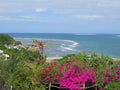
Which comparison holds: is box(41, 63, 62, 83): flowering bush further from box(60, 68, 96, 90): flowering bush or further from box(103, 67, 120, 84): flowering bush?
box(103, 67, 120, 84): flowering bush

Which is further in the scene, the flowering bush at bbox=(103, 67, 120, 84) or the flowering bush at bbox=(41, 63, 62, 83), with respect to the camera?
the flowering bush at bbox=(103, 67, 120, 84)

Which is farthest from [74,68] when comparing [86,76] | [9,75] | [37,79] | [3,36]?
[3,36]

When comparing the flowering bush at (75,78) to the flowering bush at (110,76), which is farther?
the flowering bush at (110,76)

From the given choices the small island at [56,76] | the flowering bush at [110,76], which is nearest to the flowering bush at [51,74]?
the small island at [56,76]

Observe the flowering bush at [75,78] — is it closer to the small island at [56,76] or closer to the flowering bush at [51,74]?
the small island at [56,76]

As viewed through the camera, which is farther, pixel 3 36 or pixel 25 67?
pixel 3 36

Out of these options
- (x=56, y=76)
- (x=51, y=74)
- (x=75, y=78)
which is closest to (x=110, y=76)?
(x=75, y=78)

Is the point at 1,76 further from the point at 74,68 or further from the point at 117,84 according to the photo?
the point at 117,84

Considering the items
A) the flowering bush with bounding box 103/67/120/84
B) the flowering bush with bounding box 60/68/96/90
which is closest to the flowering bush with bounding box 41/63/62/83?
the flowering bush with bounding box 60/68/96/90

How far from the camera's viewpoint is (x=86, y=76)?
A: 12773 mm

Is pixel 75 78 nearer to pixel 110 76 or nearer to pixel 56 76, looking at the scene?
pixel 56 76

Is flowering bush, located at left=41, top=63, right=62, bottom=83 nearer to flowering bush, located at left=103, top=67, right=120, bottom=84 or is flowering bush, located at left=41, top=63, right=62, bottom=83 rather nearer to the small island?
the small island

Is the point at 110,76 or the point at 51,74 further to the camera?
the point at 110,76

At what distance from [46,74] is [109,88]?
6.80 ft
